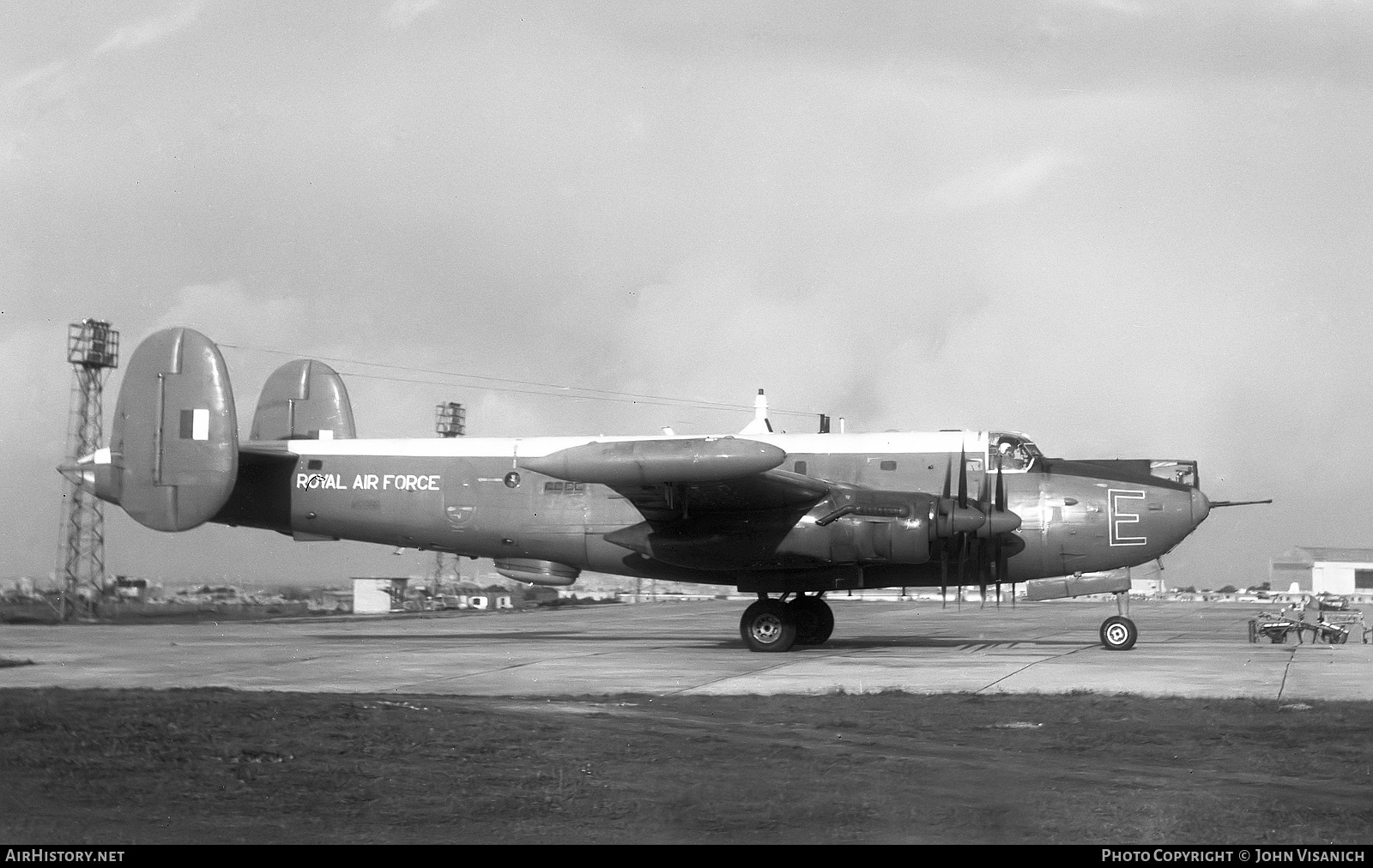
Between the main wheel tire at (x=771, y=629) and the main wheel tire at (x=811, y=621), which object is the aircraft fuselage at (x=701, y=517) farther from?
the main wheel tire at (x=811, y=621)

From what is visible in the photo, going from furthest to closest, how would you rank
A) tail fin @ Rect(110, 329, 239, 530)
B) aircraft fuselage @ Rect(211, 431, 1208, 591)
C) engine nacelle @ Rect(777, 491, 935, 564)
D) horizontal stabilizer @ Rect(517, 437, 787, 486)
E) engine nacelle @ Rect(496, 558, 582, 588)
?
tail fin @ Rect(110, 329, 239, 530) → engine nacelle @ Rect(496, 558, 582, 588) → aircraft fuselage @ Rect(211, 431, 1208, 591) → engine nacelle @ Rect(777, 491, 935, 564) → horizontal stabilizer @ Rect(517, 437, 787, 486)

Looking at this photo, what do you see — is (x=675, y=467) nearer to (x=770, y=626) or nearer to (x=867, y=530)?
(x=867, y=530)

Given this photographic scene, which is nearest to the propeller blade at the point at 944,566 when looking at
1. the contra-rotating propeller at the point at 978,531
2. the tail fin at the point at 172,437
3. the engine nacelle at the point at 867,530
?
the contra-rotating propeller at the point at 978,531

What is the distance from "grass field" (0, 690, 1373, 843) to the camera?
23.8 feet

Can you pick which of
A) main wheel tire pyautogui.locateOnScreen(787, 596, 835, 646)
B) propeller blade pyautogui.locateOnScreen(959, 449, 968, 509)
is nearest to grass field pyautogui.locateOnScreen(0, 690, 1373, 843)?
propeller blade pyautogui.locateOnScreen(959, 449, 968, 509)

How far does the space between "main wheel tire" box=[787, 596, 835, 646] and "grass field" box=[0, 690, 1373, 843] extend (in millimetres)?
9323

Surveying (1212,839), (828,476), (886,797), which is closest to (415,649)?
(828,476)

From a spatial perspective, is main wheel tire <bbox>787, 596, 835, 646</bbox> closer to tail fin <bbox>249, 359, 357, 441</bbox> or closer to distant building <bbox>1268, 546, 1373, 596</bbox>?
tail fin <bbox>249, 359, 357, 441</bbox>

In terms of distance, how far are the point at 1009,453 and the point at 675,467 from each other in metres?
6.21

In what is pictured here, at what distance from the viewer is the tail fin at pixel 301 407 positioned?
27.9 m

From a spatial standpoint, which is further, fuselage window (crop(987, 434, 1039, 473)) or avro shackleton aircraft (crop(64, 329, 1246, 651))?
fuselage window (crop(987, 434, 1039, 473))

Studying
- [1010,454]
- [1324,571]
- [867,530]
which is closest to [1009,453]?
[1010,454]

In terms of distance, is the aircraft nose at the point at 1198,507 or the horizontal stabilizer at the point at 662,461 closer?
the horizontal stabilizer at the point at 662,461

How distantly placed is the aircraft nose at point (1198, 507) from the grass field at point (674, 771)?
330 inches
